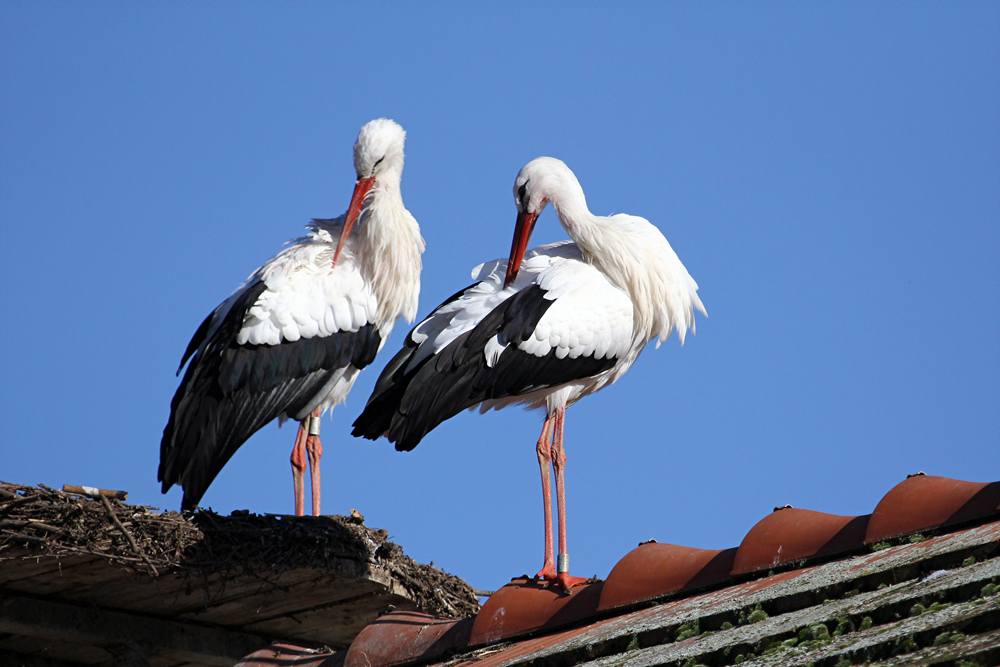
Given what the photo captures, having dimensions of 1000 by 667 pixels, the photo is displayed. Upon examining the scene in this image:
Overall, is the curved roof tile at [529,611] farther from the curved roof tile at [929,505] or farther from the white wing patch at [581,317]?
the white wing patch at [581,317]

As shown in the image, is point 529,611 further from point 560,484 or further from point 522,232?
point 522,232

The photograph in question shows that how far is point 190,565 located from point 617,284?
294cm

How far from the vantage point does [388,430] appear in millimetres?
6016

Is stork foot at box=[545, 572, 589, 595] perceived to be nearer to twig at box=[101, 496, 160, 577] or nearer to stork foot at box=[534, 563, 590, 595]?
stork foot at box=[534, 563, 590, 595]

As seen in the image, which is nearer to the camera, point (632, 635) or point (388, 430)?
point (632, 635)

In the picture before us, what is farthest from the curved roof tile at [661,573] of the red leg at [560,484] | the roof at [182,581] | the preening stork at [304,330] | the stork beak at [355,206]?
the stork beak at [355,206]

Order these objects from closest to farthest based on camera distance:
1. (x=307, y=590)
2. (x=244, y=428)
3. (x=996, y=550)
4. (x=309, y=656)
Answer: (x=996, y=550) < (x=309, y=656) < (x=307, y=590) < (x=244, y=428)

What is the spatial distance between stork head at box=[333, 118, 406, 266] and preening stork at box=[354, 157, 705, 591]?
1.91 m

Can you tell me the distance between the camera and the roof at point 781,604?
241 cm

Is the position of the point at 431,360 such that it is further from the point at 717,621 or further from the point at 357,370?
the point at 717,621

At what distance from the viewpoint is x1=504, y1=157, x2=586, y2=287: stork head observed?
6.78 m

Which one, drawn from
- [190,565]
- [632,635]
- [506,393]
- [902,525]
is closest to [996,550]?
[902,525]

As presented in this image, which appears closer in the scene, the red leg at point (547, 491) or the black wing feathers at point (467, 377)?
the red leg at point (547, 491)

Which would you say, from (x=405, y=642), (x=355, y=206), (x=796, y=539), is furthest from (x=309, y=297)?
(x=796, y=539)
